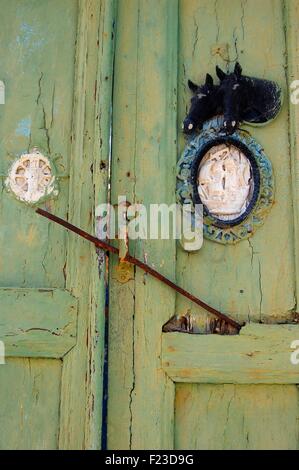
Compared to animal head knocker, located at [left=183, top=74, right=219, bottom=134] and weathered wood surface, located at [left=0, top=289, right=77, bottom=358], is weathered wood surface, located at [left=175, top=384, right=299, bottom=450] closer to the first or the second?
weathered wood surface, located at [left=0, top=289, right=77, bottom=358]

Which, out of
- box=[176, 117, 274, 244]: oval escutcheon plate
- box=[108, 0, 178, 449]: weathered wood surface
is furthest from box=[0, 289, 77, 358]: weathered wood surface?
box=[176, 117, 274, 244]: oval escutcheon plate

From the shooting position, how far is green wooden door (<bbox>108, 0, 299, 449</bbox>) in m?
1.38

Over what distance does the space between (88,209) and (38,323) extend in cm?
33

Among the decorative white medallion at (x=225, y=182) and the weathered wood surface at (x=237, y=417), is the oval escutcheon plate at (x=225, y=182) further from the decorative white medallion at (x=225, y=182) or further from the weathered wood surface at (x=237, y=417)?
the weathered wood surface at (x=237, y=417)

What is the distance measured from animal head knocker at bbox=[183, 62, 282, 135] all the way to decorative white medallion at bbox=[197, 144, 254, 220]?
0.07 m

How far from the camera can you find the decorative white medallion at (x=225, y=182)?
146 centimetres

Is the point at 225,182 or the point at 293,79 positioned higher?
the point at 293,79

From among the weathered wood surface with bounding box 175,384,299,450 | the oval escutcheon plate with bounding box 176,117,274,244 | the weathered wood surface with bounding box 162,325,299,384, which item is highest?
the oval escutcheon plate with bounding box 176,117,274,244

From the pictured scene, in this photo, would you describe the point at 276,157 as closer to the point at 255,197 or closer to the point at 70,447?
the point at 255,197

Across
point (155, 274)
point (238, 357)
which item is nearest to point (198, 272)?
point (155, 274)

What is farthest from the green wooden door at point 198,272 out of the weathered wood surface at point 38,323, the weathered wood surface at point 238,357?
the weathered wood surface at point 38,323

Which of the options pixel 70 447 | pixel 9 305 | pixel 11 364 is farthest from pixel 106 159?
pixel 70 447

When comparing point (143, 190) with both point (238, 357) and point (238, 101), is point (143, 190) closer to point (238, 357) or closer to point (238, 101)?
point (238, 101)

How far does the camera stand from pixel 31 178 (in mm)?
1501
